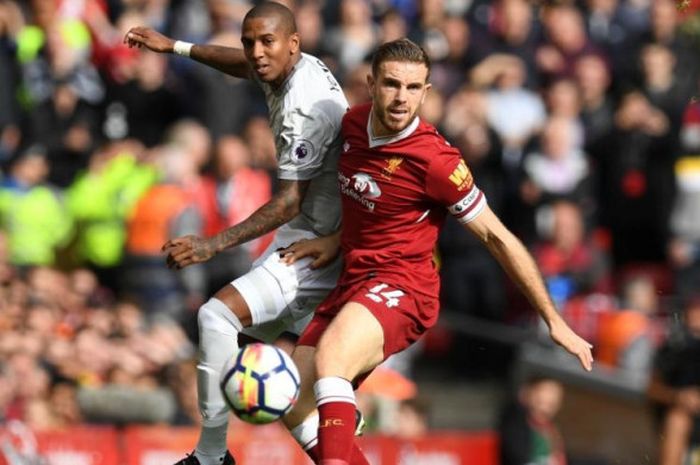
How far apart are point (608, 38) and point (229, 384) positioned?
11.1m

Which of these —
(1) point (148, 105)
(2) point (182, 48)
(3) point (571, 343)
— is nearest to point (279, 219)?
(2) point (182, 48)

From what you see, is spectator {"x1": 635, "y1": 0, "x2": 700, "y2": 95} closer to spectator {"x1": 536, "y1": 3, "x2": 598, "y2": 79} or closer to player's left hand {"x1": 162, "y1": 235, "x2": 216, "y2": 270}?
spectator {"x1": 536, "y1": 3, "x2": 598, "y2": 79}

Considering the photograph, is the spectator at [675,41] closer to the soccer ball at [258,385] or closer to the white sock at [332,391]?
the white sock at [332,391]

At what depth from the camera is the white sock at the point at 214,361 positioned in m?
9.43

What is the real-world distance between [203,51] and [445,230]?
644 cm

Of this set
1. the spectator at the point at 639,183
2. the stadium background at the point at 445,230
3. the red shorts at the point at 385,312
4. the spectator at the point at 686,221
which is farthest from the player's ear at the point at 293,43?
the spectator at the point at 639,183

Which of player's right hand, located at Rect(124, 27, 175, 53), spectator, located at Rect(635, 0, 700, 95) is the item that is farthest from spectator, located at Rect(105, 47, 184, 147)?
player's right hand, located at Rect(124, 27, 175, 53)

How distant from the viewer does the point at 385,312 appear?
922cm

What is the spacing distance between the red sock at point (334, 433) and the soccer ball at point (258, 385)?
0.73 ft

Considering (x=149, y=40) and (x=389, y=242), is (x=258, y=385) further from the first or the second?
(x=149, y=40)

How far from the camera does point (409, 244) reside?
9.40 metres

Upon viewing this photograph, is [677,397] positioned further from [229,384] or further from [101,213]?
[229,384]

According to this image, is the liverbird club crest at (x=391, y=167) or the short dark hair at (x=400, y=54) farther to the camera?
the liverbird club crest at (x=391, y=167)

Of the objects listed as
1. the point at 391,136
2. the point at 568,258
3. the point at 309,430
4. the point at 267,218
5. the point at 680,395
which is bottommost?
the point at 680,395
